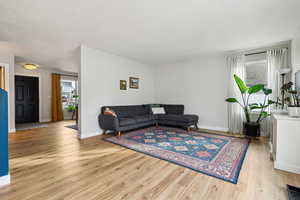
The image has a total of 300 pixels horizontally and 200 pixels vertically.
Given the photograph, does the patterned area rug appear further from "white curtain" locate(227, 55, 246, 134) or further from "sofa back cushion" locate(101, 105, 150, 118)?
"sofa back cushion" locate(101, 105, 150, 118)

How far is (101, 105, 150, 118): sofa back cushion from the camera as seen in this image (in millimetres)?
4316

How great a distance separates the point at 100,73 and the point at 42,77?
4.04 m

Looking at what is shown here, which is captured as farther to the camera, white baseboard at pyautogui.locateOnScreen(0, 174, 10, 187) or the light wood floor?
white baseboard at pyautogui.locateOnScreen(0, 174, 10, 187)

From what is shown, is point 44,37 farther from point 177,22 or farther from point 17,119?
point 17,119

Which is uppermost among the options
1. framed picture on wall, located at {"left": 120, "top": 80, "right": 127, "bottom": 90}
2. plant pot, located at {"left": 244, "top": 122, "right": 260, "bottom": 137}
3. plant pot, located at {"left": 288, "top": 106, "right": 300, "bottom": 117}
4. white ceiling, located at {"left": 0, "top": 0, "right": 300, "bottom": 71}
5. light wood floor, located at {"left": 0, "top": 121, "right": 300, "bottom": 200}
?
white ceiling, located at {"left": 0, "top": 0, "right": 300, "bottom": 71}

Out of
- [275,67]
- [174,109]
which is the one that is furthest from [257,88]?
[174,109]

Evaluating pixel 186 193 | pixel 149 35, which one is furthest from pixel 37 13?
pixel 186 193

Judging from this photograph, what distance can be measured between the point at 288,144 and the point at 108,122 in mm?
3648

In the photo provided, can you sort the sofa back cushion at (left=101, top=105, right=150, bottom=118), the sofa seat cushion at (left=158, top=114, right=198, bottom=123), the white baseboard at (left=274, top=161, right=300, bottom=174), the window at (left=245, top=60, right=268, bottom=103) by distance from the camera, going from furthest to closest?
the sofa back cushion at (left=101, top=105, right=150, bottom=118) < the sofa seat cushion at (left=158, top=114, right=198, bottom=123) < the window at (left=245, top=60, right=268, bottom=103) < the white baseboard at (left=274, top=161, right=300, bottom=174)

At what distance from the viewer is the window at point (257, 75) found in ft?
12.8

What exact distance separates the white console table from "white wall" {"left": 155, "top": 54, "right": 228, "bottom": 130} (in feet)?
7.79

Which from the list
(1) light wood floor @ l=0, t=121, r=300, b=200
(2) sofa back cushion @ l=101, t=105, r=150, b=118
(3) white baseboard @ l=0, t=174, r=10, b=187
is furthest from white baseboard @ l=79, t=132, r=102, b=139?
(3) white baseboard @ l=0, t=174, r=10, b=187

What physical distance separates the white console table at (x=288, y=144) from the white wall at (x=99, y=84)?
13.1 feet

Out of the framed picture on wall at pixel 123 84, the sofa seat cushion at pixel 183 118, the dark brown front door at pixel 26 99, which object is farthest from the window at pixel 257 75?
the dark brown front door at pixel 26 99
